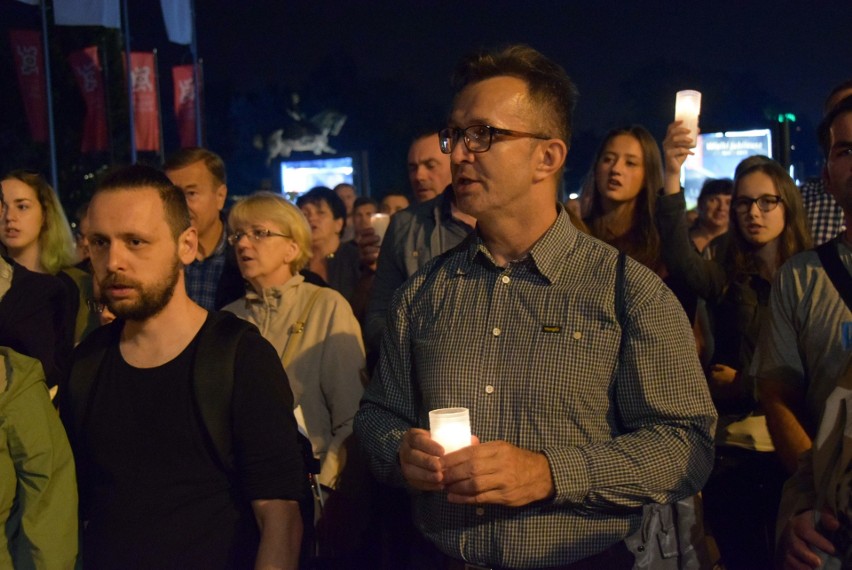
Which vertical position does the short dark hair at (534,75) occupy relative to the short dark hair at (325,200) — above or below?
above

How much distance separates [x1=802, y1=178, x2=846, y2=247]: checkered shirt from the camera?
239 inches

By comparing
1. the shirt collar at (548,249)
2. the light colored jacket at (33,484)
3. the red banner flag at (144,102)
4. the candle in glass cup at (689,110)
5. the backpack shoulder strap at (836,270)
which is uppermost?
the red banner flag at (144,102)

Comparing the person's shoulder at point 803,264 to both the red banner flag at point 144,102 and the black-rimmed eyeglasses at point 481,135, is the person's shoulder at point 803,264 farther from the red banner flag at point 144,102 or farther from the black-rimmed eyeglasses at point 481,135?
the red banner flag at point 144,102

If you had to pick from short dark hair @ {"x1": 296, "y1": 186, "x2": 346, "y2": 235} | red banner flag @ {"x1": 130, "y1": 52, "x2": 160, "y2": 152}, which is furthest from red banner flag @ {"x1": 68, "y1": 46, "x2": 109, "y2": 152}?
short dark hair @ {"x1": 296, "y1": 186, "x2": 346, "y2": 235}

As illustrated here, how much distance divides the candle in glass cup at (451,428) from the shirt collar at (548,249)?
0.62 metres

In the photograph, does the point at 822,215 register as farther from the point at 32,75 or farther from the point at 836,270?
the point at 32,75

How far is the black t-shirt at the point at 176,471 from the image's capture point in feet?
10.0

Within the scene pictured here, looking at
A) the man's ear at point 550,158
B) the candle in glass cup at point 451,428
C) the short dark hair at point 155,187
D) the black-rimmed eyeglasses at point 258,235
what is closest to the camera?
the candle in glass cup at point 451,428

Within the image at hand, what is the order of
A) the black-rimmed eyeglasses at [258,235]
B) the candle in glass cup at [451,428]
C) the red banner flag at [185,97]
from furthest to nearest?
the red banner flag at [185,97], the black-rimmed eyeglasses at [258,235], the candle in glass cup at [451,428]

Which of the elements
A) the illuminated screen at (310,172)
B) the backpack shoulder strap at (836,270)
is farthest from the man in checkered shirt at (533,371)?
the illuminated screen at (310,172)

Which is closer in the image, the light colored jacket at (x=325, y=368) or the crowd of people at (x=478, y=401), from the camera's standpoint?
the crowd of people at (x=478, y=401)

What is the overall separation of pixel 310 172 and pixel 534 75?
2990 cm

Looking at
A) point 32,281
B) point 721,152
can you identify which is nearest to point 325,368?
point 32,281

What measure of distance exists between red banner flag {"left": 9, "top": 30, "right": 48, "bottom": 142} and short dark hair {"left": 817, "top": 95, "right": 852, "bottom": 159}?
2494cm
